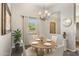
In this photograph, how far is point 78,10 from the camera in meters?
1.85

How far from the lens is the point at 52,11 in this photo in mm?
1839

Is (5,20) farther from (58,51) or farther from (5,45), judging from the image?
(58,51)

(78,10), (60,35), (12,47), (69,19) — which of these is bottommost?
(12,47)

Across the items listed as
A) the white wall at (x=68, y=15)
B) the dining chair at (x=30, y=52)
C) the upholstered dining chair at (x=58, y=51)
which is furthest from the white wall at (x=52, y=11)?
the dining chair at (x=30, y=52)

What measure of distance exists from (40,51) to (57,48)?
269mm

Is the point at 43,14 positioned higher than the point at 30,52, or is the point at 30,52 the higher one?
the point at 43,14

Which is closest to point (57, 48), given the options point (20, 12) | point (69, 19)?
point (69, 19)

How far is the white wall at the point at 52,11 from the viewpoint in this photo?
180 cm

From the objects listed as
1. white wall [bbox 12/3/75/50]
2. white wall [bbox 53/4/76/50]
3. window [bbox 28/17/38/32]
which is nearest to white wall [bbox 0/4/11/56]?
white wall [bbox 12/3/75/50]

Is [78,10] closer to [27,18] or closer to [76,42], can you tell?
[76,42]

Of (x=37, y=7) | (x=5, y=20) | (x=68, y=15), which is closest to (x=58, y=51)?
(x=68, y=15)

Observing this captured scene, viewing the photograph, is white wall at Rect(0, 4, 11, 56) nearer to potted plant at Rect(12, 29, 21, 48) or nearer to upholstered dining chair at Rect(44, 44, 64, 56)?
potted plant at Rect(12, 29, 21, 48)

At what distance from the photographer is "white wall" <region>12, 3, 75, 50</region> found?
70.7 inches

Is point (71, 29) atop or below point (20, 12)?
below
